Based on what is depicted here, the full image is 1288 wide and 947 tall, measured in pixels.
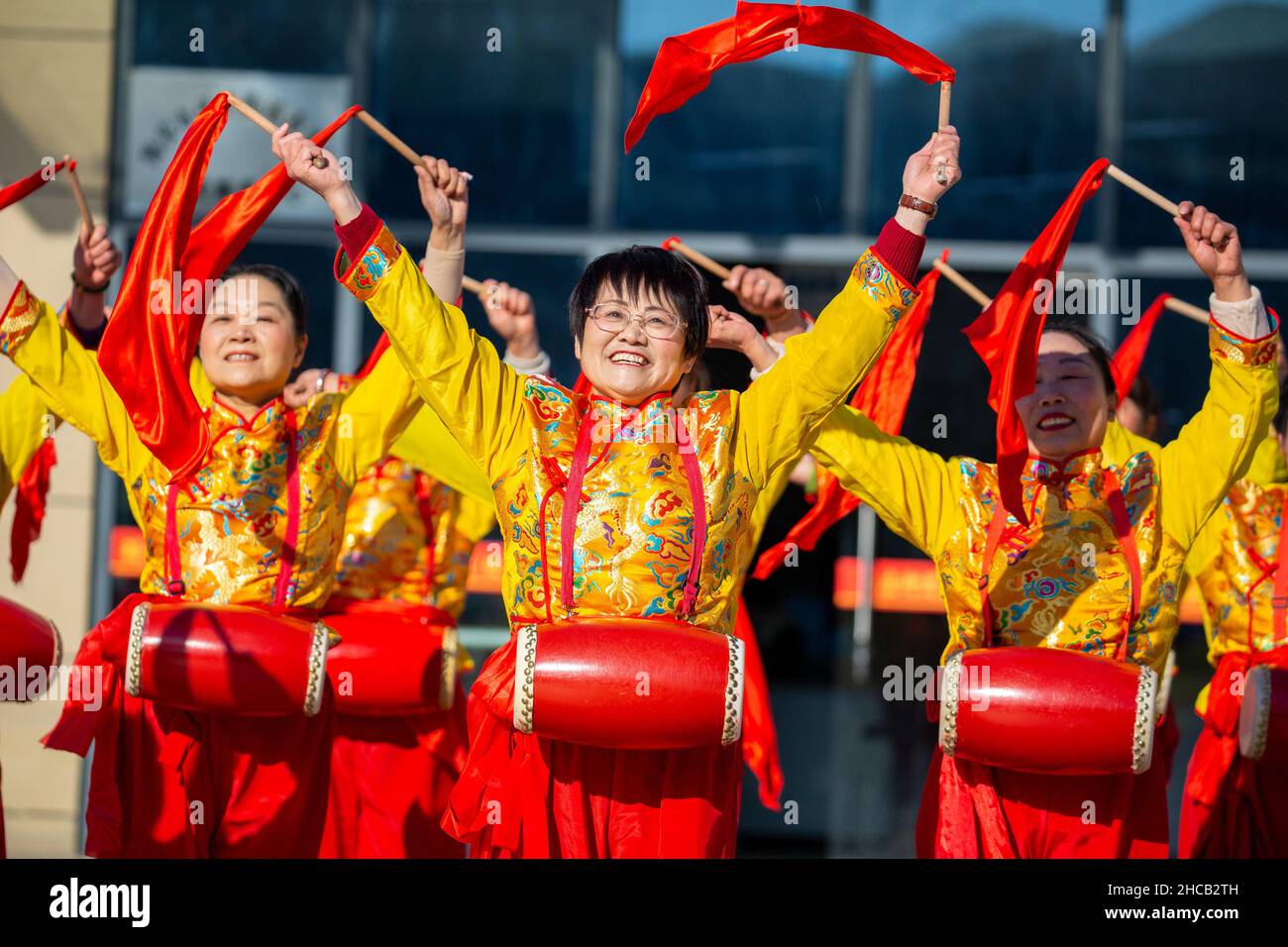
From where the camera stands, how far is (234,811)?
298cm

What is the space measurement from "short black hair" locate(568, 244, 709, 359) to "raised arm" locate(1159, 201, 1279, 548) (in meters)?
0.80

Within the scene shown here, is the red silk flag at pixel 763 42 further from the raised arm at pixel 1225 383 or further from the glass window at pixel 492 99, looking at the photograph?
the glass window at pixel 492 99

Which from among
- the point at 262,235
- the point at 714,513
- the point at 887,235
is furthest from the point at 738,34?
the point at 262,235

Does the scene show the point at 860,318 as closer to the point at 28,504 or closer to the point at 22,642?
the point at 22,642

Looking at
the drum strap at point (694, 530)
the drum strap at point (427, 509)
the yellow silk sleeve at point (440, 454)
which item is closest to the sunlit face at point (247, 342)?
the yellow silk sleeve at point (440, 454)

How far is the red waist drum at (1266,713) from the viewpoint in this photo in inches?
117

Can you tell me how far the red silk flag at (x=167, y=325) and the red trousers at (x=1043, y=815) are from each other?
1.38 metres

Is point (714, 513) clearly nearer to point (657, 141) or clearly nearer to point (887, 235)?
point (887, 235)

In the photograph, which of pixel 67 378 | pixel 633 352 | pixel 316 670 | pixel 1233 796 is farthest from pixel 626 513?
pixel 1233 796

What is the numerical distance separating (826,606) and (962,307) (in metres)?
1.21

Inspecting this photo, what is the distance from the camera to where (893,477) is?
287cm

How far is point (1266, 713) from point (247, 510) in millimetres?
1837

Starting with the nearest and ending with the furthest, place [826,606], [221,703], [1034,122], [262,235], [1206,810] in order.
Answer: [221,703] → [1206,810] → [262,235] → [1034,122] → [826,606]
